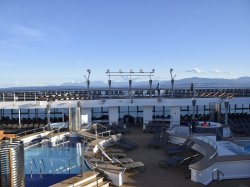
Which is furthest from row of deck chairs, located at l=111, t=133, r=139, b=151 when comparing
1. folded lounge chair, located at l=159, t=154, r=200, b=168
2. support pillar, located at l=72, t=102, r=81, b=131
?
folded lounge chair, located at l=159, t=154, r=200, b=168

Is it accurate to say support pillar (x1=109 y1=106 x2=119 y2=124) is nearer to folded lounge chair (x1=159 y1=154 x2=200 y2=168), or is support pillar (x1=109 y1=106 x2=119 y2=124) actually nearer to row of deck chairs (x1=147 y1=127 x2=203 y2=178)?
row of deck chairs (x1=147 y1=127 x2=203 y2=178)

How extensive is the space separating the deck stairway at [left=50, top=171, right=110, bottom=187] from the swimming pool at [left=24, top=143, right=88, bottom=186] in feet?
2.66

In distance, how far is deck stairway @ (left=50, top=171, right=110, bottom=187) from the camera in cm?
884

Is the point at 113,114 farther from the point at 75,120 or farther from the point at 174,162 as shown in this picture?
the point at 174,162

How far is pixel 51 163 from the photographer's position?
1151cm

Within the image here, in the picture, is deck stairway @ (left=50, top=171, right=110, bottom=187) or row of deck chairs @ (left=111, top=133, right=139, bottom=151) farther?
row of deck chairs @ (left=111, top=133, right=139, bottom=151)

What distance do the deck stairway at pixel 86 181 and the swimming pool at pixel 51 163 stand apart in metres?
0.81

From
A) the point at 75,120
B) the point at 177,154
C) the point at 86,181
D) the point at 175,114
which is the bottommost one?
the point at 177,154

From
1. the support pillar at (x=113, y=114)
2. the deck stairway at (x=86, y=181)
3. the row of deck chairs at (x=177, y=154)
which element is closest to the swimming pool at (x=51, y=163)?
the deck stairway at (x=86, y=181)

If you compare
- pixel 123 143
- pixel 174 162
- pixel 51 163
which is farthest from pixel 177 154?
pixel 51 163

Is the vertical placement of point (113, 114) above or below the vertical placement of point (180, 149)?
above

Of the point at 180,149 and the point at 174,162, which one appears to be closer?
the point at 174,162

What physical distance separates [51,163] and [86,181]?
2623 millimetres

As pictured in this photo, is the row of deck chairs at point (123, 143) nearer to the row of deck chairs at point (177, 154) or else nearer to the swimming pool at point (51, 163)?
the row of deck chairs at point (177, 154)
